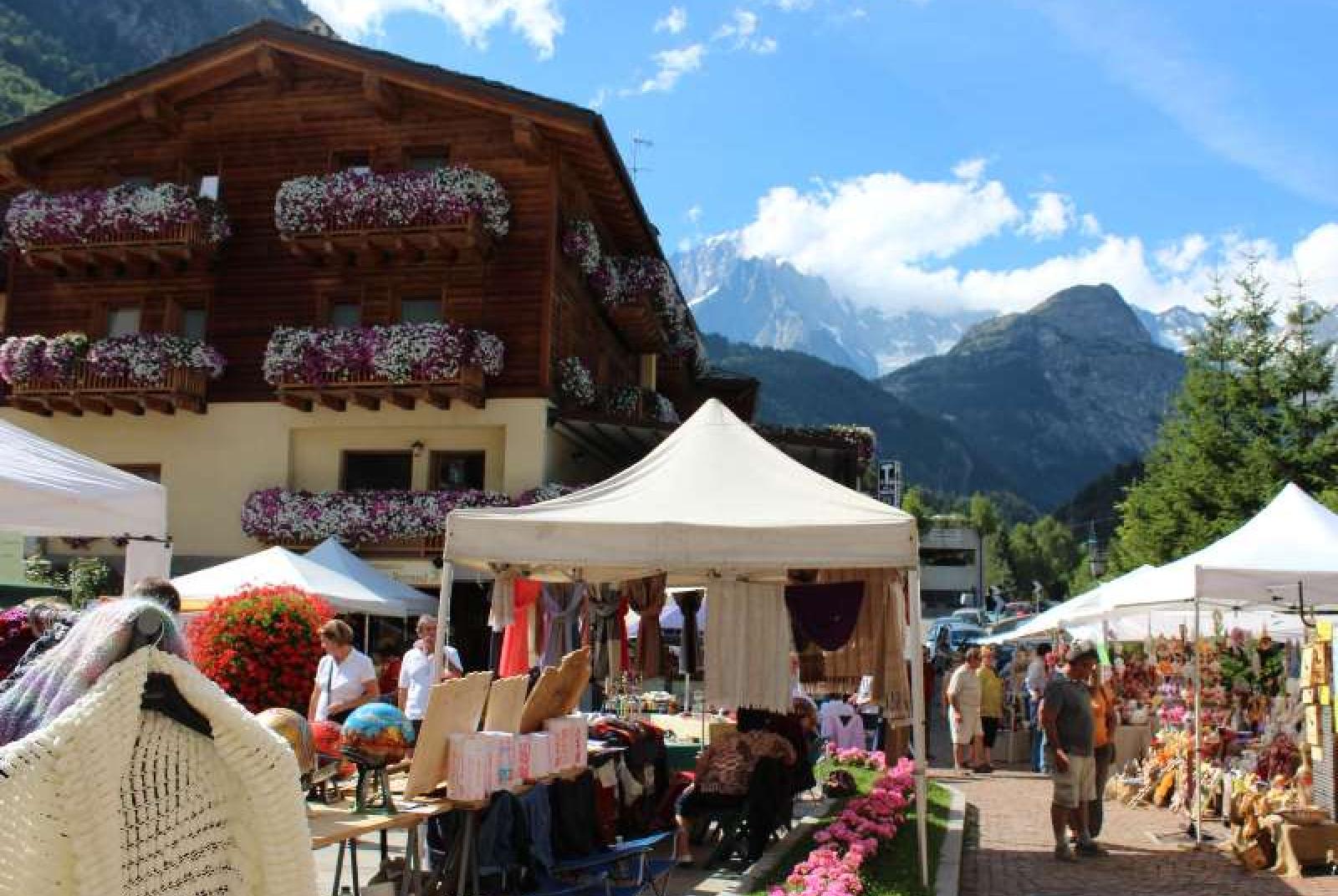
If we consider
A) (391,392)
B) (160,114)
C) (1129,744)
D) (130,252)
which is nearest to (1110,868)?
(1129,744)

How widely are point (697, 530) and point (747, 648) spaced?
1.62 metres

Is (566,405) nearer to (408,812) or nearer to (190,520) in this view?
(190,520)

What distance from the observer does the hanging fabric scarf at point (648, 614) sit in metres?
13.0

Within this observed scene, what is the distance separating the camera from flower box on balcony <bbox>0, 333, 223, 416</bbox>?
74.2ft

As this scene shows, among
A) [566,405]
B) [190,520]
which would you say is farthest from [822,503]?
[190,520]

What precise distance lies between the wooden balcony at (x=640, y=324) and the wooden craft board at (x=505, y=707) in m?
18.7

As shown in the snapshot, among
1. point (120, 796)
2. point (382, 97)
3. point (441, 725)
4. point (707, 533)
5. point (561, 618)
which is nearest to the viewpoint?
point (120, 796)

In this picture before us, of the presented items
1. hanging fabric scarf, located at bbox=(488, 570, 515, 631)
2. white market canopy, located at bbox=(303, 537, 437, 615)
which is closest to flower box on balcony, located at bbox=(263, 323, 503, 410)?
white market canopy, located at bbox=(303, 537, 437, 615)

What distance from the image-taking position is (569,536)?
29.5ft

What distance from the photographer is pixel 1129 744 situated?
16828 mm

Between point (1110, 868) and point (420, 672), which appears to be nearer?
point (1110, 868)

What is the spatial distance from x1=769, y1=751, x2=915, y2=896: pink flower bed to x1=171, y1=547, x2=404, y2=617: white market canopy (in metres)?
7.09

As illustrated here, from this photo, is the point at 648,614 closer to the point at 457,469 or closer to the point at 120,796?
the point at 457,469

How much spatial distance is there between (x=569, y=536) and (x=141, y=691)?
21.4ft
